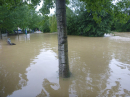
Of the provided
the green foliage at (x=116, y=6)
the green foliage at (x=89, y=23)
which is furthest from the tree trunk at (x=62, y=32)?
the green foliage at (x=89, y=23)

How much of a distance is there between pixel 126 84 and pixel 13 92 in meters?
3.86

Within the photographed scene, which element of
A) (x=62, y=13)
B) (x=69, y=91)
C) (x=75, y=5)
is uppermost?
(x=75, y=5)

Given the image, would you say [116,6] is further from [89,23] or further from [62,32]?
[89,23]

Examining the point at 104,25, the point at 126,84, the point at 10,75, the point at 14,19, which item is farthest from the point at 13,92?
the point at 104,25

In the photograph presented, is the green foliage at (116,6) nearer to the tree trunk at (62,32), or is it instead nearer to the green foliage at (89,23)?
the tree trunk at (62,32)

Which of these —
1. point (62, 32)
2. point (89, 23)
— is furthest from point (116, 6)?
point (89, 23)

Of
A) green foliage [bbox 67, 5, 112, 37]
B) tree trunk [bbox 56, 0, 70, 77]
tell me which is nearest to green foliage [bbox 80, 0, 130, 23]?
tree trunk [bbox 56, 0, 70, 77]

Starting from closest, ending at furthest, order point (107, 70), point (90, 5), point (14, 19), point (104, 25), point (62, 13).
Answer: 1. point (62, 13)
2. point (90, 5)
3. point (107, 70)
4. point (14, 19)
5. point (104, 25)

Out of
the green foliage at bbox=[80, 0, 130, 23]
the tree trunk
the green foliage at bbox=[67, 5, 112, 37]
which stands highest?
the green foliage at bbox=[67, 5, 112, 37]

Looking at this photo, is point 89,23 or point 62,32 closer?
point 62,32

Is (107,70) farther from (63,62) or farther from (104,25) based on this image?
(104,25)

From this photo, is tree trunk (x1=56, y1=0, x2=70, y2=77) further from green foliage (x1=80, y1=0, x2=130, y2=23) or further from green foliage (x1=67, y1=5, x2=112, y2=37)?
green foliage (x1=67, y1=5, x2=112, y2=37)

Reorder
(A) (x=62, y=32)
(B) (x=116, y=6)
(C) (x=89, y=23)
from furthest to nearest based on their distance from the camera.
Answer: (C) (x=89, y=23), (B) (x=116, y=6), (A) (x=62, y=32)

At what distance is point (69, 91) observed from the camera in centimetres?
409
